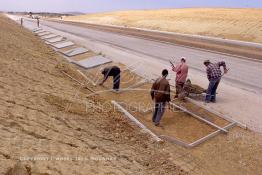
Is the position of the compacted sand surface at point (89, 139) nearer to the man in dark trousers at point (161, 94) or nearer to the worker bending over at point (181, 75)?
the man in dark trousers at point (161, 94)

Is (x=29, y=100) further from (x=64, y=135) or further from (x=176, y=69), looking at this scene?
(x=176, y=69)

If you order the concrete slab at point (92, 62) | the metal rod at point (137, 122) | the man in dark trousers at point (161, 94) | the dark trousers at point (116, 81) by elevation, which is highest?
the man in dark trousers at point (161, 94)

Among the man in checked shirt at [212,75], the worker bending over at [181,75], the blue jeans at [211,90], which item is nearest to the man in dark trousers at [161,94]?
the worker bending over at [181,75]

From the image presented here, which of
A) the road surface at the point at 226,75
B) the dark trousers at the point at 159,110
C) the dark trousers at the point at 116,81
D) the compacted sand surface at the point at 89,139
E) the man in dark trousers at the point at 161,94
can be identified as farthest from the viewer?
the dark trousers at the point at 116,81

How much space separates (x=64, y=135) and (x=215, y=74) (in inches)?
277

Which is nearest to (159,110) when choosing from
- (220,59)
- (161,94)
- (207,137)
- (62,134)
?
(161,94)

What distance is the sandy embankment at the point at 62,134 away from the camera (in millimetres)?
6582

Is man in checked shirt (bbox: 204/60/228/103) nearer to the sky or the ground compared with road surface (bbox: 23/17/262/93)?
nearer to the sky

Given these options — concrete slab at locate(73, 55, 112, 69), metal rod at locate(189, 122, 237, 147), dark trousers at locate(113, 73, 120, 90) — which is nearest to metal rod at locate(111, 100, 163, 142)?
metal rod at locate(189, 122, 237, 147)

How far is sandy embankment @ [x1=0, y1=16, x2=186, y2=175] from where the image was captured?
6582 millimetres

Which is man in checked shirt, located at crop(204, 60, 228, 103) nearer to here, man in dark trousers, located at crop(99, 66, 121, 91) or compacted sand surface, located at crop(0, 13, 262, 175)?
compacted sand surface, located at crop(0, 13, 262, 175)

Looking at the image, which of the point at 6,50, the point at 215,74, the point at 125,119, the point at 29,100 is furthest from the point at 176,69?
the point at 6,50

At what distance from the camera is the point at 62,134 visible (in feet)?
27.2

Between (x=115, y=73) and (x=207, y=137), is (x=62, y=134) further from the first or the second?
(x=115, y=73)
